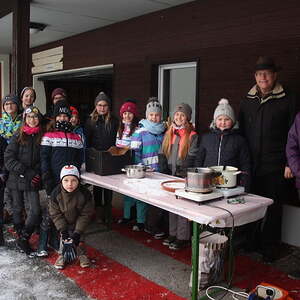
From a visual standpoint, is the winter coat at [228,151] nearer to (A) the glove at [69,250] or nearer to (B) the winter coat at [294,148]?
(B) the winter coat at [294,148]

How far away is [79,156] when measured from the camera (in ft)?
11.7

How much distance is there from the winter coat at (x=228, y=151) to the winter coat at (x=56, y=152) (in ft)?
4.02

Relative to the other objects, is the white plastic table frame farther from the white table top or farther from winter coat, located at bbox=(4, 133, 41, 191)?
winter coat, located at bbox=(4, 133, 41, 191)

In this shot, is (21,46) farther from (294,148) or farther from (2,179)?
(294,148)

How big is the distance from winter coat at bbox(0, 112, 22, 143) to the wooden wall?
6.95 ft

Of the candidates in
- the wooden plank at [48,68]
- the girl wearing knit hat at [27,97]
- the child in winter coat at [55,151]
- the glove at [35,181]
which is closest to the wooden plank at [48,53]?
the wooden plank at [48,68]

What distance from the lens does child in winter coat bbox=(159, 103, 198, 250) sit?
11.3 feet

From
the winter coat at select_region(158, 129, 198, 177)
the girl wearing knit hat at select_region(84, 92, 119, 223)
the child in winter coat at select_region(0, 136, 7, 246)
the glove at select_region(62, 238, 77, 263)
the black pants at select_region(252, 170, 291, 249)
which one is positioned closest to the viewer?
the glove at select_region(62, 238, 77, 263)

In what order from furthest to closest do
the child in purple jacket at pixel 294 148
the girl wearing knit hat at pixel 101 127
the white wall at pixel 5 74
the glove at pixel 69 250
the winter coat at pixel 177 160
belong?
1. the white wall at pixel 5 74
2. the girl wearing knit hat at pixel 101 127
3. the winter coat at pixel 177 160
4. the glove at pixel 69 250
5. the child in purple jacket at pixel 294 148

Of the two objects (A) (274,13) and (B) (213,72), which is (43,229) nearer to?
(B) (213,72)

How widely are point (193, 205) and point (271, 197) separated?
1.12m

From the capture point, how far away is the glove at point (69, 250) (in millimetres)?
3084

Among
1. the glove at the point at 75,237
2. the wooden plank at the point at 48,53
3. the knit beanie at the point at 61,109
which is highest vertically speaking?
the wooden plank at the point at 48,53

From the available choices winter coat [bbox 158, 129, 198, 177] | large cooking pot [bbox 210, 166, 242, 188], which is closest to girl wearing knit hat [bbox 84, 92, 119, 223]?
winter coat [bbox 158, 129, 198, 177]
